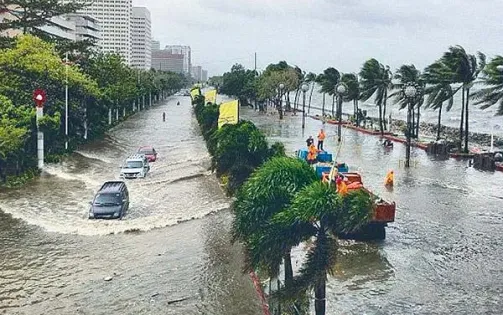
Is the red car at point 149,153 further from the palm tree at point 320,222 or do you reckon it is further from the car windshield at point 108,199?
the palm tree at point 320,222

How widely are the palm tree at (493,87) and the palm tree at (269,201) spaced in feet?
76.4

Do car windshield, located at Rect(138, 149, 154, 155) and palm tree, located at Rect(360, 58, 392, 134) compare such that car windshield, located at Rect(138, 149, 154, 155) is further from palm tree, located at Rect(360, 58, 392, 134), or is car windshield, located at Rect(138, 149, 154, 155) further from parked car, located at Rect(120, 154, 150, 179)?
palm tree, located at Rect(360, 58, 392, 134)

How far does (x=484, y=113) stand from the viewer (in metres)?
131

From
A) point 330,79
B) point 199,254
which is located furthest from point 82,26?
point 199,254

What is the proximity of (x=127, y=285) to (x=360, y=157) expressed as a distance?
24.9 meters

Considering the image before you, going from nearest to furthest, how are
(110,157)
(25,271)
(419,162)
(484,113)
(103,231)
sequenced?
(25,271)
(103,231)
(419,162)
(110,157)
(484,113)

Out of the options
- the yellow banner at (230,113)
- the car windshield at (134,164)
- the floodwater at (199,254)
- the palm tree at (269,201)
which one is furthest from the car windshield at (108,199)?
the palm tree at (269,201)

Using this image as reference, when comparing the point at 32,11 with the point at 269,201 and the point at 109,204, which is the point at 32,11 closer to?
the point at 109,204

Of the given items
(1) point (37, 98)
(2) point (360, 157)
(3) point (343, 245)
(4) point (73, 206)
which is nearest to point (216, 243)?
(3) point (343, 245)

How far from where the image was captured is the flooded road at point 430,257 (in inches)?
520

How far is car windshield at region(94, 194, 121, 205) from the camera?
2122 cm

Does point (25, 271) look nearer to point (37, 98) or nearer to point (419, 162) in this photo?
point (37, 98)

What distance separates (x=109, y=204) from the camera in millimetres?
21156

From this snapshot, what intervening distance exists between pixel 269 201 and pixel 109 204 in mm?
12542
